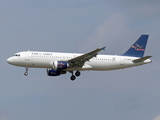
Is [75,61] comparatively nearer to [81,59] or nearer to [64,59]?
[81,59]

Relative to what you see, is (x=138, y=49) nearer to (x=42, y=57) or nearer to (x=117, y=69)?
(x=117, y=69)

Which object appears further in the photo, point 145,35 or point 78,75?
point 145,35

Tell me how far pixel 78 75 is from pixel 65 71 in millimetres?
2720

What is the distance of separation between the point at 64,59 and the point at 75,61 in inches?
75.4

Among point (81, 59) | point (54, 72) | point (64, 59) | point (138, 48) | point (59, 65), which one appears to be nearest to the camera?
point (59, 65)

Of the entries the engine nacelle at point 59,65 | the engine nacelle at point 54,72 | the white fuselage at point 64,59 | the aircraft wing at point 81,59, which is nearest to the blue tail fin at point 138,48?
the white fuselage at point 64,59

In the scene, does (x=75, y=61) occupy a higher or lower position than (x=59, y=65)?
higher

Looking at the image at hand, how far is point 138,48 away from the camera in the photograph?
8100 centimetres

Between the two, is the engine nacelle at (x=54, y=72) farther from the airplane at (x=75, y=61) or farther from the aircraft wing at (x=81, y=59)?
the aircraft wing at (x=81, y=59)

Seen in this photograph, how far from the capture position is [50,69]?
3091 inches

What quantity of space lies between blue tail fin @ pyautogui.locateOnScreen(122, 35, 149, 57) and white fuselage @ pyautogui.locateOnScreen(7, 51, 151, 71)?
1.71 meters

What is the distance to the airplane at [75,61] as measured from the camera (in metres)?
74.1

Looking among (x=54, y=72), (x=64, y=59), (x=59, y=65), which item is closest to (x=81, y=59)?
(x=64, y=59)

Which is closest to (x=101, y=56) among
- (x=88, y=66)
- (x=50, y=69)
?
(x=88, y=66)
